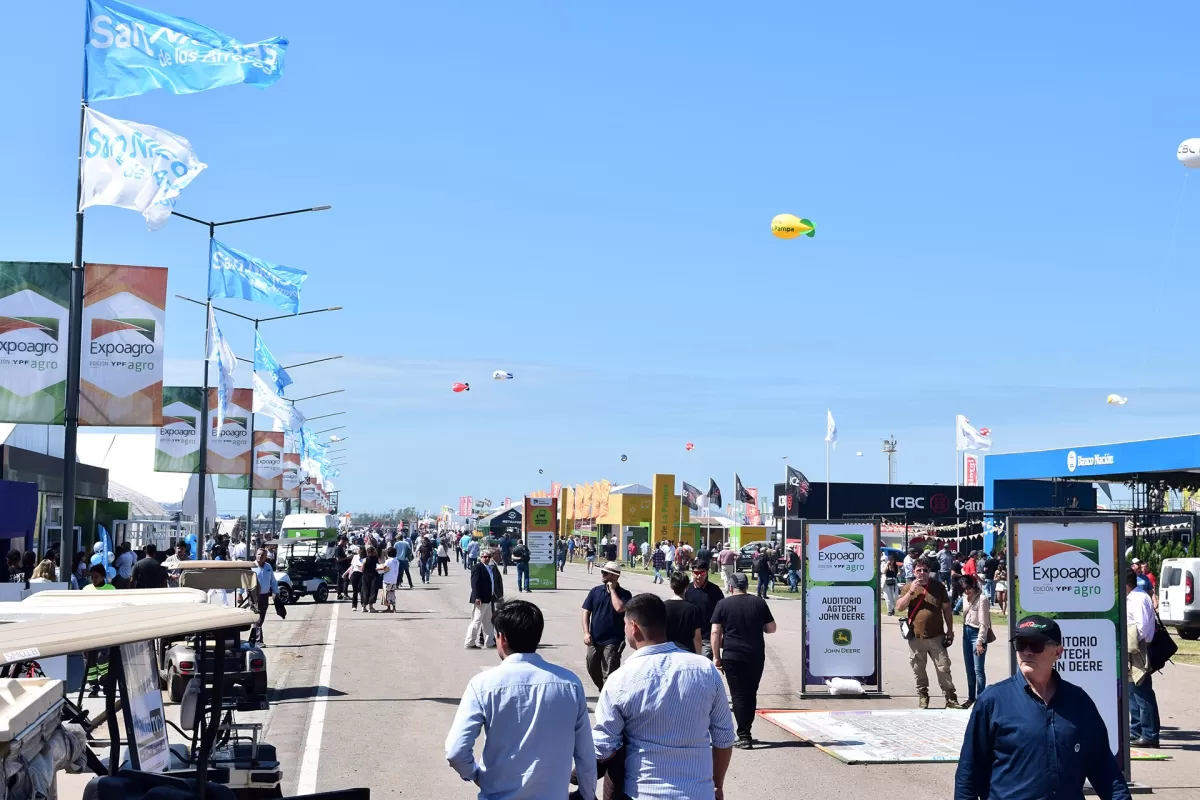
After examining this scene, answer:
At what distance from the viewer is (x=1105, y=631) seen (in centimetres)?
1140

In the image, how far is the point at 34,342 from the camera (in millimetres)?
16531

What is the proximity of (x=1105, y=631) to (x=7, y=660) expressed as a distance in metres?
9.30

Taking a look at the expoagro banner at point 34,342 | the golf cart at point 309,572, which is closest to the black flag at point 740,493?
the golf cart at point 309,572

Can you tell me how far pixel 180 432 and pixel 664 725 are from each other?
94.8ft

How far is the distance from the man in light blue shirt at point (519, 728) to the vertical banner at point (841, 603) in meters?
11.5

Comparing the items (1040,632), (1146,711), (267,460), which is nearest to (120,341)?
(1146,711)

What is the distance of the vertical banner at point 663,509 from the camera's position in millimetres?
64188

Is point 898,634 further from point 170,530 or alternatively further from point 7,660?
point 170,530

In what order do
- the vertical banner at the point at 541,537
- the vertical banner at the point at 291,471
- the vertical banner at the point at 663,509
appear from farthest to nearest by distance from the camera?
the vertical banner at the point at 663,509 < the vertical banner at the point at 291,471 < the vertical banner at the point at 541,537

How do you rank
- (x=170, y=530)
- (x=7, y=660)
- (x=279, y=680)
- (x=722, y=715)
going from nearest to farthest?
(x=7, y=660) < (x=722, y=715) < (x=279, y=680) < (x=170, y=530)

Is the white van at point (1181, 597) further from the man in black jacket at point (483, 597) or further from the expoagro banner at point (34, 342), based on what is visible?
the expoagro banner at point (34, 342)

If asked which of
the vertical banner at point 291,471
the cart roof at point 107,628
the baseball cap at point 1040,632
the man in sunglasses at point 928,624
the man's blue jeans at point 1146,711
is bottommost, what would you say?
the man's blue jeans at point 1146,711

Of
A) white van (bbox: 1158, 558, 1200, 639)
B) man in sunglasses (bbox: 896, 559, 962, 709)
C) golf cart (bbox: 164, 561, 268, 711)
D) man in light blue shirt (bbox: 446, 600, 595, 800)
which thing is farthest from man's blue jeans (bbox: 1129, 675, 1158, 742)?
white van (bbox: 1158, 558, 1200, 639)

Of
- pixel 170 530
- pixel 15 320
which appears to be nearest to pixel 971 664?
pixel 15 320
